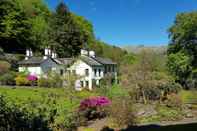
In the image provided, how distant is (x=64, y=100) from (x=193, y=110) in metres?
13.0

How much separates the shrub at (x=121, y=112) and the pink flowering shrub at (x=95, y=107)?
2.73 meters

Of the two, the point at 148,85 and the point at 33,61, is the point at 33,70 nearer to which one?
the point at 33,61

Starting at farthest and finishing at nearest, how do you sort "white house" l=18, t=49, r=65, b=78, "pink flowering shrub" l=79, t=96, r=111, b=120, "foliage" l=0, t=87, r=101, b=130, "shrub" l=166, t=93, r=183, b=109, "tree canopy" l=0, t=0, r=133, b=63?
"tree canopy" l=0, t=0, r=133, b=63 < "white house" l=18, t=49, r=65, b=78 < "shrub" l=166, t=93, r=183, b=109 < "pink flowering shrub" l=79, t=96, r=111, b=120 < "foliage" l=0, t=87, r=101, b=130

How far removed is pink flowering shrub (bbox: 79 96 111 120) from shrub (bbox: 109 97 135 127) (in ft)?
8.94

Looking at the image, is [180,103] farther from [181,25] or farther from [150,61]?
[181,25]

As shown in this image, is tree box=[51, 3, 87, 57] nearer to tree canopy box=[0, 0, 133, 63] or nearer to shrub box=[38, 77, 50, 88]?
tree canopy box=[0, 0, 133, 63]

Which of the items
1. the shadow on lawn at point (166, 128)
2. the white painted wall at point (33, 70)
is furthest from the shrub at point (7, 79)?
the shadow on lawn at point (166, 128)

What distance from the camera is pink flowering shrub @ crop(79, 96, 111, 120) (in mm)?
29984

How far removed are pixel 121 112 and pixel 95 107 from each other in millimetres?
4371

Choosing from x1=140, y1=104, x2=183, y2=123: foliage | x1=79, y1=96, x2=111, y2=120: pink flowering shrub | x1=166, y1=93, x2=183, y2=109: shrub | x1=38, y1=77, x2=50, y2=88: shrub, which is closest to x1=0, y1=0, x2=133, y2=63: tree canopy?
x1=38, y1=77, x2=50, y2=88: shrub

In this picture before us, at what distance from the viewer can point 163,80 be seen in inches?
1566

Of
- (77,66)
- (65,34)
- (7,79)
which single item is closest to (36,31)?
(65,34)

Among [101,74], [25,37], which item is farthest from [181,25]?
[25,37]

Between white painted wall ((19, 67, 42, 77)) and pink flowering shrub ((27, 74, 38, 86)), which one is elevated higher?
white painted wall ((19, 67, 42, 77))
